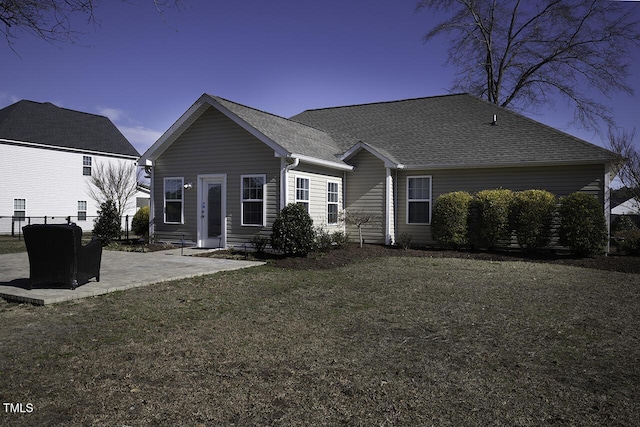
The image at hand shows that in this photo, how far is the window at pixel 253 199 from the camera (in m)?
14.0

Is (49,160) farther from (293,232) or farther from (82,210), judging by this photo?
(293,232)

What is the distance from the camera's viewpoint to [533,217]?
13438 mm

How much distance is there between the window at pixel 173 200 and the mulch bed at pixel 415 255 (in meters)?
2.86

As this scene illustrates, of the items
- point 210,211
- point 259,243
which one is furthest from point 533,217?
point 210,211

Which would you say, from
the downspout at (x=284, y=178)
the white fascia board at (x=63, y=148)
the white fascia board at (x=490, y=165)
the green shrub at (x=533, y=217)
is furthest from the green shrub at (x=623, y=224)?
the white fascia board at (x=63, y=148)

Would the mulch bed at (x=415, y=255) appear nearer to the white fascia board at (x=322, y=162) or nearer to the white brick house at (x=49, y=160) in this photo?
the white fascia board at (x=322, y=162)

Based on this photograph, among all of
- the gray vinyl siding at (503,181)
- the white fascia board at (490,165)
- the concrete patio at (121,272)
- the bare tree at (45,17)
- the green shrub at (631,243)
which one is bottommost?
the concrete patio at (121,272)

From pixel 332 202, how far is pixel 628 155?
57.7ft

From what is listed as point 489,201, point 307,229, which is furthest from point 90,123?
point 489,201

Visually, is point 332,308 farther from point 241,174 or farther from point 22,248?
point 22,248

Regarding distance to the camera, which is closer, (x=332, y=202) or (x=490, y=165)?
(x=490, y=165)

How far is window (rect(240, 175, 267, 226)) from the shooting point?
45.9ft

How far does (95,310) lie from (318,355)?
12.7 ft

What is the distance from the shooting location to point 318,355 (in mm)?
4641
